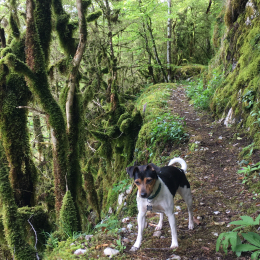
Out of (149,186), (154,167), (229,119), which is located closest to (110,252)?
(149,186)

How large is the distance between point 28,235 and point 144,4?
14155mm

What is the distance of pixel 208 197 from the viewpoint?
433 cm

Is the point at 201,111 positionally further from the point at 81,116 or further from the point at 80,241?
the point at 80,241

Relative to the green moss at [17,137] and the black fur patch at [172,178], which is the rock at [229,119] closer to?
the black fur patch at [172,178]

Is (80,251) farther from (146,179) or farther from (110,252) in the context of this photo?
(146,179)

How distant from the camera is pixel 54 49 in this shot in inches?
425

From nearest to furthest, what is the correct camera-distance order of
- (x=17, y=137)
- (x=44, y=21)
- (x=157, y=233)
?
(x=157, y=233) → (x=17, y=137) → (x=44, y=21)

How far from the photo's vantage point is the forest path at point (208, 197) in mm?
2994

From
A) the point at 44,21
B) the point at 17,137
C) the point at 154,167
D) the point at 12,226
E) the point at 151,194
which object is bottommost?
the point at 12,226

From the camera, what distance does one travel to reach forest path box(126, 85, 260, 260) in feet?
9.82

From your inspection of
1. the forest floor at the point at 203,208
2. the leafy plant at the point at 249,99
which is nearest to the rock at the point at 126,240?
the forest floor at the point at 203,208

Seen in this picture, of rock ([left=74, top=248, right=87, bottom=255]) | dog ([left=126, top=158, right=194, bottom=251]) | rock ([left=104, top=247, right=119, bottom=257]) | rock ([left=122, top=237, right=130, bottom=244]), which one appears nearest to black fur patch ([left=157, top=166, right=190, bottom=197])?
dog ([left=126, top=158, right=194, bottom=251])

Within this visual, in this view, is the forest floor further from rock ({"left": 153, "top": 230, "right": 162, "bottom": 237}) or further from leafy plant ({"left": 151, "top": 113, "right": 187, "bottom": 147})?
leafy plant ({"left": 151, "top": 113, "right": 187, "bottom": 147})

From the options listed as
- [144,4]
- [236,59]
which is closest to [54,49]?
[144,4]
